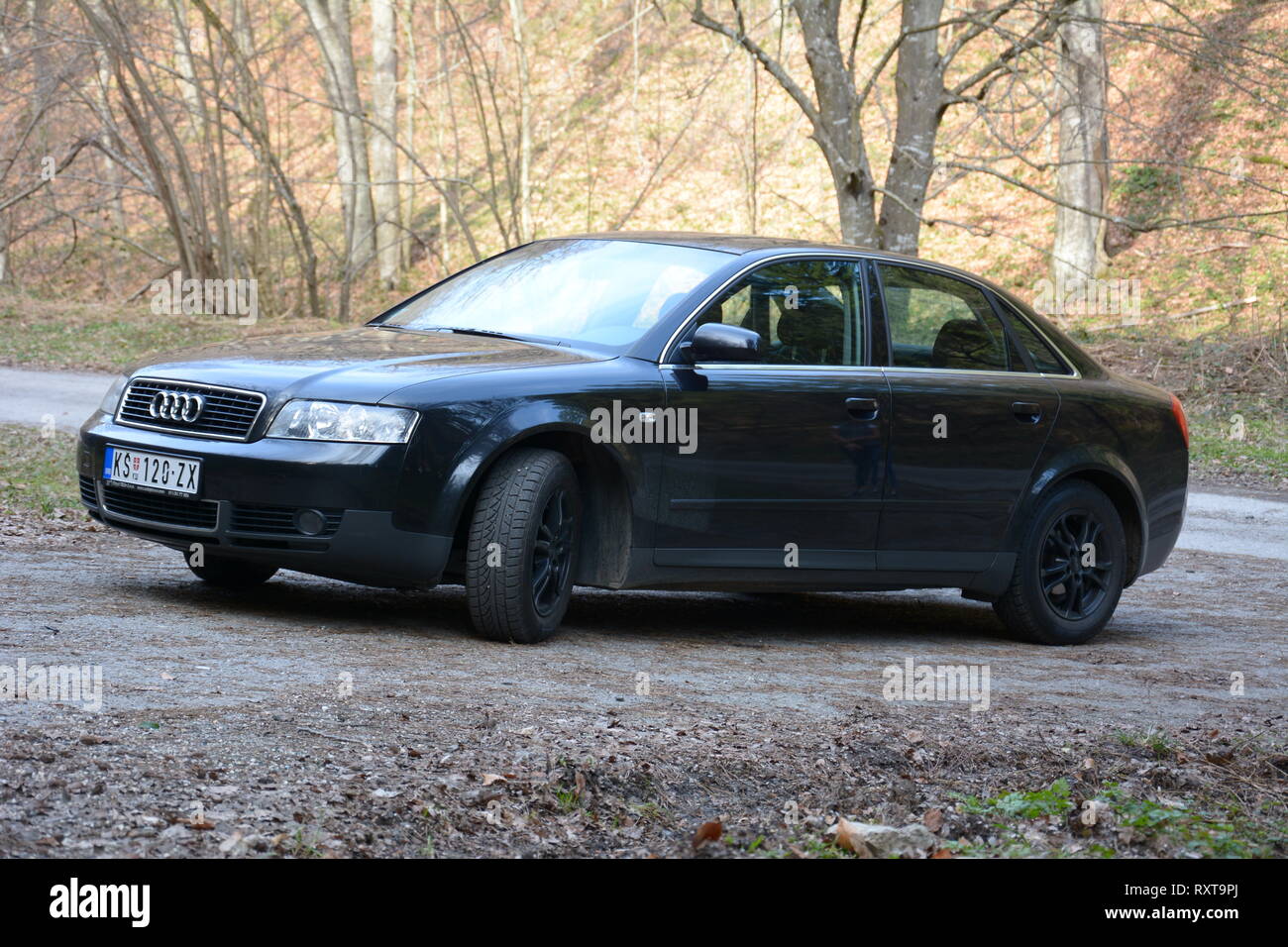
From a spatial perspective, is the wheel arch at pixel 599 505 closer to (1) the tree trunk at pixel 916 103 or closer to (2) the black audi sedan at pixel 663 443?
(2) the black audi sedan at pixel 663 443

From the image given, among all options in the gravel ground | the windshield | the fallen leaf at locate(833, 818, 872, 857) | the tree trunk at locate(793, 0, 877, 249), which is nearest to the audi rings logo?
the gravel ground

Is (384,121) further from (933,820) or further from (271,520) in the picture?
(933,820)

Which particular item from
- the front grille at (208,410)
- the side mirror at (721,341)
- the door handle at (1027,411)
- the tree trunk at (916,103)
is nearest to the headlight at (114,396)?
the front grille at (208,410)

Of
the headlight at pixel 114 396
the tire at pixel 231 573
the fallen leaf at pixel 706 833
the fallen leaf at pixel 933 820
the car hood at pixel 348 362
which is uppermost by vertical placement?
the car hood at pixel 348 362

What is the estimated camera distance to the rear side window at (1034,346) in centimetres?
736

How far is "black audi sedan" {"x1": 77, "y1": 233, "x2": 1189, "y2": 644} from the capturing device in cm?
553

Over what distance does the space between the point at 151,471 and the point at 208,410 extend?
343 millimetres

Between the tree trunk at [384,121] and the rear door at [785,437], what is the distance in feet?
63.1

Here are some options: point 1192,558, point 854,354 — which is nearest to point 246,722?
point 854,354

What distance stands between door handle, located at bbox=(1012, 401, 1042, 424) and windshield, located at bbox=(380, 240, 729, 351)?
5.34 ft

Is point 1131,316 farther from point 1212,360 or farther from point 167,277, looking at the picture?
point 167,277

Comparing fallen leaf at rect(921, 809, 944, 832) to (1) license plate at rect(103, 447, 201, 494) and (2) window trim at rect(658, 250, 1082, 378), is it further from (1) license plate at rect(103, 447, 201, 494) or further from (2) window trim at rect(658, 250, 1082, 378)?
(1) license plate at rect(103, 447, 201, 494)

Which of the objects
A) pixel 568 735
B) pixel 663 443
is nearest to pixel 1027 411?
pixel 663 443

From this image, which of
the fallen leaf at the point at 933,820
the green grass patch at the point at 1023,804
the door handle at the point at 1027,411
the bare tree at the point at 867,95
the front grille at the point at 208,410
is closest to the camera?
the fallen leaf at the point at 933,820
